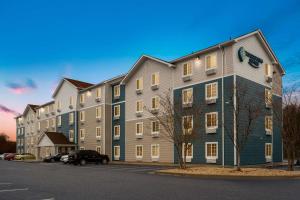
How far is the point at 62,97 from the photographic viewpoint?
60219 millimetres

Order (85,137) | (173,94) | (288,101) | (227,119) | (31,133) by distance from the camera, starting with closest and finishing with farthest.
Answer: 1. (288,101)
2. (227,119)
3. (173,94)
4. (85,137)
5. (31,133)

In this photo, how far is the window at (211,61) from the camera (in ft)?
109

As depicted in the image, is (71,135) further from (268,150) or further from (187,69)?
(268,150)

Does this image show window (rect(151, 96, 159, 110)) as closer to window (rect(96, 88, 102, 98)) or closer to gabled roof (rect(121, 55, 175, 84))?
gabled roof (rect(121, 55, 175, 84))

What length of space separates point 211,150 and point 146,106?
1132cm

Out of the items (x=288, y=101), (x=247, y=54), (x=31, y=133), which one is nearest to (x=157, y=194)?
(x=288, y=101)

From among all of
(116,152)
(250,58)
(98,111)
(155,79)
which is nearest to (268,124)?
(250,58)

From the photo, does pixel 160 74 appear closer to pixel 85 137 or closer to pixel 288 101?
pixel 288 101

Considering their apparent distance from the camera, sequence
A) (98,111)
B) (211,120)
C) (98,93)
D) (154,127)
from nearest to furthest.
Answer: (211,120) < (154,127) < (98,111) < (98,93)

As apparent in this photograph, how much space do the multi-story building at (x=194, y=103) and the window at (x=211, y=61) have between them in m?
0.10

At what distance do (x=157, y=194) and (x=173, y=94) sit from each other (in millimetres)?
25230

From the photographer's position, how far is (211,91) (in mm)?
33250

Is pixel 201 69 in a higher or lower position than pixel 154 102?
higher

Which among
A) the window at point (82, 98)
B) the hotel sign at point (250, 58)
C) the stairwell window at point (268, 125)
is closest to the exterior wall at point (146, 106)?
the hotel sign at point (250, 58)
